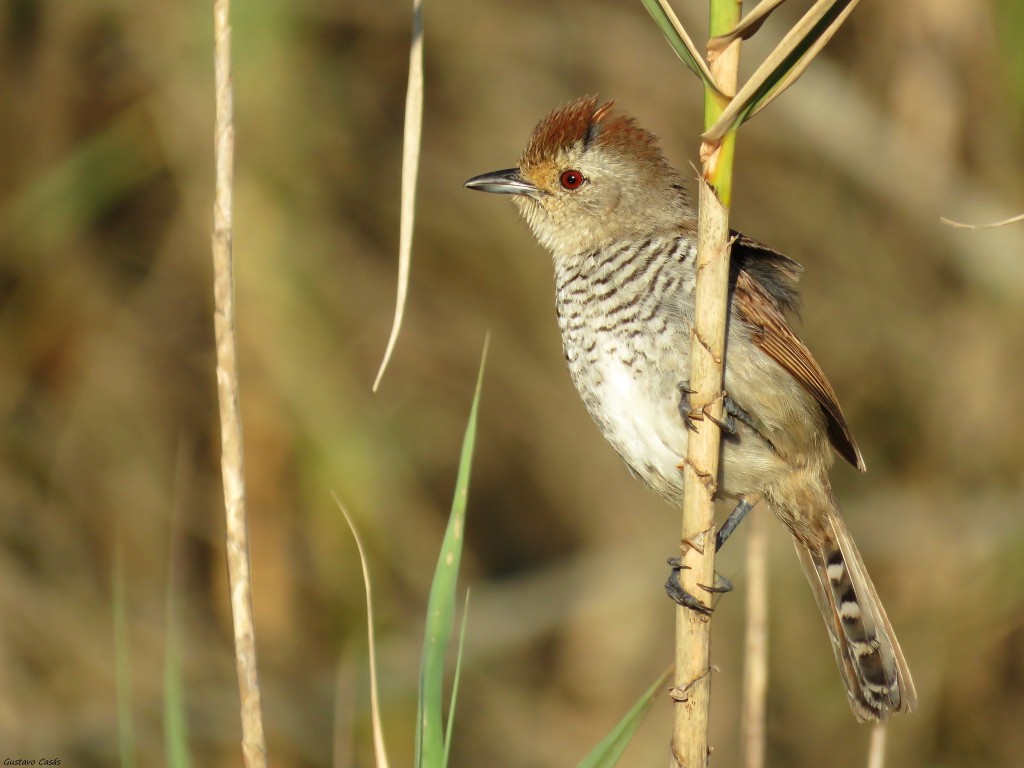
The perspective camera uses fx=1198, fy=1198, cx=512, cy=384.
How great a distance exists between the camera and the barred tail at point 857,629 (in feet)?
11.5

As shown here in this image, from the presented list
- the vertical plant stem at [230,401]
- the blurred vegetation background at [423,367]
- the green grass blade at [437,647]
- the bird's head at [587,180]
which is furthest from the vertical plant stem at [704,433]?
the blurred vegetation background at [423,367]

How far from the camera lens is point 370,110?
5695 mm

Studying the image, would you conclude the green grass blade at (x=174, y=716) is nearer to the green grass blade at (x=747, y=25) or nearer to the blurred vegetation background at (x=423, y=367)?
the green grass blade at (x=747, y=25)

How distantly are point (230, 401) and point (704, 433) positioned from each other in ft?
2.95

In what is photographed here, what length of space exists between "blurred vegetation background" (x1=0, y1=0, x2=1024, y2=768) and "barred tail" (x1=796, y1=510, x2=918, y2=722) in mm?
1608

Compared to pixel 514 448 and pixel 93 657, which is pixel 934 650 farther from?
pixel 93 657

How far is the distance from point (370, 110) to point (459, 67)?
472mm

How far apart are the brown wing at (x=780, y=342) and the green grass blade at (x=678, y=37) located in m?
1.49

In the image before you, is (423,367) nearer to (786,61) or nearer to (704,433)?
(704,433)

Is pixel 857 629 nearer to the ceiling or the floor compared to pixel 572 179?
nearer to the floor

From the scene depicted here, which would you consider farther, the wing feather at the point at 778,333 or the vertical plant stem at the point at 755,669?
the wing feather at the point at 778,333

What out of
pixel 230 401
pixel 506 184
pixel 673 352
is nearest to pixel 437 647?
pixel 230 401

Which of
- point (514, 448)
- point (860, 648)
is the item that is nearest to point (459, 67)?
point (514, 448)

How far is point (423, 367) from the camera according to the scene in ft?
19.7
